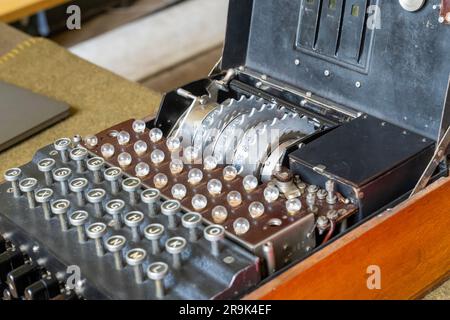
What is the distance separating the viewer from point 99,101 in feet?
6.41

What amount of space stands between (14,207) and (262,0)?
2.24 ft

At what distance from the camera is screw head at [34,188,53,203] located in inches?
48.8

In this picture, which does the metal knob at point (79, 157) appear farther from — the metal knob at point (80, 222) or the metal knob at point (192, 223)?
the metal knob at point (192, 223)

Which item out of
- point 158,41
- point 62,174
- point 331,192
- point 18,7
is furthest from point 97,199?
point 158,41

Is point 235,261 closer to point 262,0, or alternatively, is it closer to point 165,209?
point 165,209

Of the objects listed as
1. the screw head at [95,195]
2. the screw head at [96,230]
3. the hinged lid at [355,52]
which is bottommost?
the screw head at [96,230]

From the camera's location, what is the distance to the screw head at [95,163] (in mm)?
1293

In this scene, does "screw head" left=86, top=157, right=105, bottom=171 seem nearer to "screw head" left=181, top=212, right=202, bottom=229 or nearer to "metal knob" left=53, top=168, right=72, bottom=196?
"metal knob" left=53, top=168, right=72, bottom=196

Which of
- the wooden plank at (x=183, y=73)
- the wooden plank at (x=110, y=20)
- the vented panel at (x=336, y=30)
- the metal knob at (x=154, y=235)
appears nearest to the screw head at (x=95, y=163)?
the metal knob at (x=154, y=235)

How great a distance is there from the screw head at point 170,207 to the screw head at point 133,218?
0.12ft

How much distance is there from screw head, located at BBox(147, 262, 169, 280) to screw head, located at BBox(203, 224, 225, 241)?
78mm

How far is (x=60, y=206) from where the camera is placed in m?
1.21

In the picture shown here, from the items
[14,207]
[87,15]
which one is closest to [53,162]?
[14,207]

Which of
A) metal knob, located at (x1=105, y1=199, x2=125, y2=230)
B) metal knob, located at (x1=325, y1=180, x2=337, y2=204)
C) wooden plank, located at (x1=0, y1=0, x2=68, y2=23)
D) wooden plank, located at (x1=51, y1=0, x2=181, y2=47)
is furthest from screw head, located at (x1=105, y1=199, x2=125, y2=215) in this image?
wooden plank, located at (x1=51, y1=0, x2=181, y2=47)
